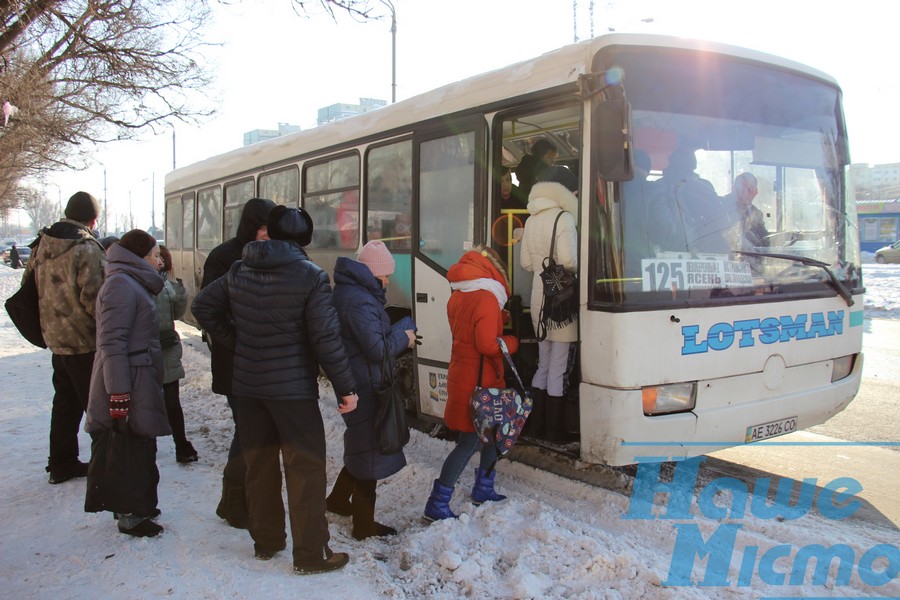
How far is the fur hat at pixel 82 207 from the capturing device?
15.6 feet

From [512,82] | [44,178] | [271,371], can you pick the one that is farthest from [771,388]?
[44,178]

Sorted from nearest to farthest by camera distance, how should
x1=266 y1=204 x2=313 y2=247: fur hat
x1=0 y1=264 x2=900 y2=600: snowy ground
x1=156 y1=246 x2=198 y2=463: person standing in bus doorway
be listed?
x1=0 y1=264 x2=900 y2=600: snowy ground → x1=266 y1=204 x2=313 y2=247: fur hat → x1=156 y1=246 x2=198 y2=463: person standing in bus doorway

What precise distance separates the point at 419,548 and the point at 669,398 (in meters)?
1.78

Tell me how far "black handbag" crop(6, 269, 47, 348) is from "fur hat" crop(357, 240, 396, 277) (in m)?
2.46

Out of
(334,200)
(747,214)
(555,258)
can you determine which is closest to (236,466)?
(555,258)

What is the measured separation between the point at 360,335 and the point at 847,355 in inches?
148

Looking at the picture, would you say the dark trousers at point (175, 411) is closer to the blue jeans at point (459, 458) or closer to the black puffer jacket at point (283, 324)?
the black puffer jacket at point (283, 324)

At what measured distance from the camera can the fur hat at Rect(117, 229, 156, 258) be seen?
13.3 feet

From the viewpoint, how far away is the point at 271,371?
3451 millimetres

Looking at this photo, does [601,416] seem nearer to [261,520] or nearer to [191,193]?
[261,520]

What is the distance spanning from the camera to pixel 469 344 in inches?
169

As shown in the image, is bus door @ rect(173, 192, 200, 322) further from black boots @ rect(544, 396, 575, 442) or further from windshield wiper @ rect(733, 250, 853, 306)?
windshield wiper @ rect(733, 250, 853, 306)

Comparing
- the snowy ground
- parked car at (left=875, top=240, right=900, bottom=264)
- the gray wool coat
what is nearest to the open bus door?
the snowy ground

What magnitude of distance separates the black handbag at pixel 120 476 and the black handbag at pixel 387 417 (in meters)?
1.35
